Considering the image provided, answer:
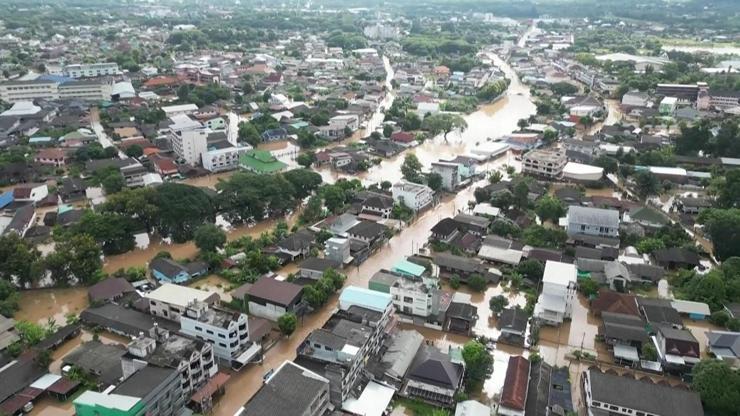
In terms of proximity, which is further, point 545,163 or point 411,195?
point 545,163

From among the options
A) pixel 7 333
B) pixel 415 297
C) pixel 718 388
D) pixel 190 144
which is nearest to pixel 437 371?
pixel 415 297

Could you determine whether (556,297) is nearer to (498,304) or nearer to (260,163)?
(498,304)

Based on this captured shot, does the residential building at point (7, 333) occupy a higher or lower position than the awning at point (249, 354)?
higher

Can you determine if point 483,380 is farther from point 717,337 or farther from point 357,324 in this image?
point 717,337

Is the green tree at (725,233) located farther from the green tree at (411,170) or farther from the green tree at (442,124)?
the green tree at (442,124)

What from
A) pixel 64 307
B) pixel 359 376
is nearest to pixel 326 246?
pixel 359 376

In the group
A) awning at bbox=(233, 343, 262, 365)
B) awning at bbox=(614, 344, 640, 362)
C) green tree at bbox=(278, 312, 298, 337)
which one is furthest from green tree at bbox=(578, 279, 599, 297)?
awning at bbox=(233, 343, 262, 365)

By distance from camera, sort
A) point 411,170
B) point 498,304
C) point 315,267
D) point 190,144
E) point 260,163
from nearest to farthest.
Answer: point 498,304 → point 315,267 → point 411,170 → point 260,163 → point 190,144

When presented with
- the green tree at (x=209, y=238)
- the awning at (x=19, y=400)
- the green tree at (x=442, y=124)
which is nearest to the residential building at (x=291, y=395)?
the awning at (x=19, y=400)
